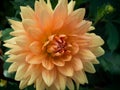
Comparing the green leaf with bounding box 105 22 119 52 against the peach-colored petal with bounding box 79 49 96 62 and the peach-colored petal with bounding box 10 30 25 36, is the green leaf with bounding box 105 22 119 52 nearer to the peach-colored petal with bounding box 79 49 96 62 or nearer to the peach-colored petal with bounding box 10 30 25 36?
the peach-colored petal with bounding box 79 49 96 62

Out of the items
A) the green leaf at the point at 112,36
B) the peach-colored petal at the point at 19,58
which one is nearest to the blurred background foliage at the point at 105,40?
the green leaf at the point at 112,36

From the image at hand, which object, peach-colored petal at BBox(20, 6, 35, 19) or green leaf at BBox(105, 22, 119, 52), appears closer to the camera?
peach-colored petal at BBox(20, 6, 35, 19)

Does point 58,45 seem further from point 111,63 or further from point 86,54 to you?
point 111,63

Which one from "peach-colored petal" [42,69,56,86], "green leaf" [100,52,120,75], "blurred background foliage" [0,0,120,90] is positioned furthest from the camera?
"green leaf" [100,52,120,75]

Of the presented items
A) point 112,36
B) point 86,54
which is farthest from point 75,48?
point 112,36

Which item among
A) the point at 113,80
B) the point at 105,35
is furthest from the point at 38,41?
the point at 113,80

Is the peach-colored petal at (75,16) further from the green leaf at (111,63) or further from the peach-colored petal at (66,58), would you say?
the green leaf at (111,63)

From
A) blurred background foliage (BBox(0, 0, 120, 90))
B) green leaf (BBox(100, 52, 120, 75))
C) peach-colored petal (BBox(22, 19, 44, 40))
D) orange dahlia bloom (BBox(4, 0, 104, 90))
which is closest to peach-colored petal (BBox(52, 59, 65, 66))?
orange dahlia bloom (BBox(4, 0, 104, 90))

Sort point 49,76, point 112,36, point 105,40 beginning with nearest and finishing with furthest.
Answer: point 49,76 < point 112,36 < point 105,40

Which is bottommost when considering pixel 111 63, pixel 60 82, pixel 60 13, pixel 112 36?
pixel 111 63
